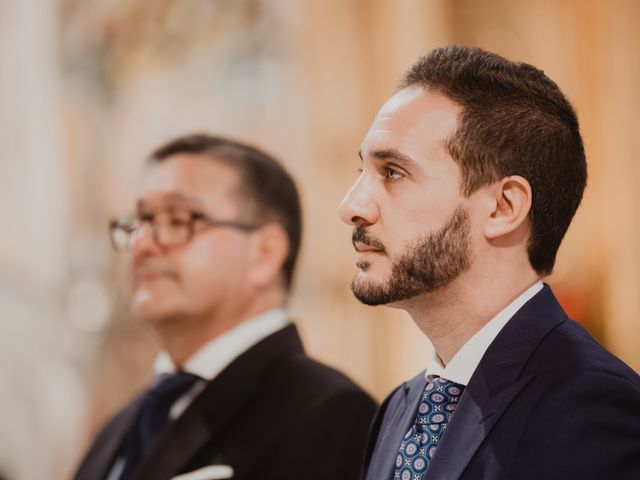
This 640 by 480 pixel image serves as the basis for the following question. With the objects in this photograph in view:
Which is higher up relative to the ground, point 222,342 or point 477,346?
point 477,346

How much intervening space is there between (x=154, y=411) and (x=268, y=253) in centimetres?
71

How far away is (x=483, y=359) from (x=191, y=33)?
6.45 metres

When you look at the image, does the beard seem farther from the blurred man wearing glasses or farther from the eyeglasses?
the eyeglasses

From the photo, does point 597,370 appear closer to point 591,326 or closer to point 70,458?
point 70,458

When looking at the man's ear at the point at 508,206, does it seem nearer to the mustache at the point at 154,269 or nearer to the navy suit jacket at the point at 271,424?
the navy suit jacket at the point at 271,424

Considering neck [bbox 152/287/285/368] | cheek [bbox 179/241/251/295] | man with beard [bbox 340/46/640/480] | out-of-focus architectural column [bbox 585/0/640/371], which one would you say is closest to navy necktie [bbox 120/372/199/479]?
neck [bbox 152/287/285/368]

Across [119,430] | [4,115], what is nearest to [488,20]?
[4,115]

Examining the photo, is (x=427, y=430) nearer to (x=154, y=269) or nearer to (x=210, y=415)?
(x=210, y=415)

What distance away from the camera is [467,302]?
1979 mm

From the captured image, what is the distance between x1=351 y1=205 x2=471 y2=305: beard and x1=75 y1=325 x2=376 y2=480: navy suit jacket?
3.49 ft

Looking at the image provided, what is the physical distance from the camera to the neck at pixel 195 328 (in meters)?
3.40

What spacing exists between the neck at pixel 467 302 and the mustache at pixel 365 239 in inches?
5.3

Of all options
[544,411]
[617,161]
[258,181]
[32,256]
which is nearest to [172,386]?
[258,181]

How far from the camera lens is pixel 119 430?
3.58 meters
